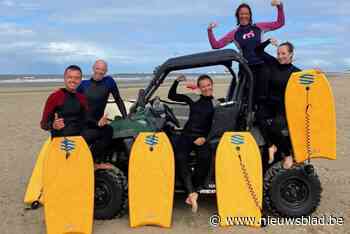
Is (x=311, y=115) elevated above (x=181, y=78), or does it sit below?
below

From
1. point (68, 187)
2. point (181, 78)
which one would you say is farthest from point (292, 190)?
point (68, 187)

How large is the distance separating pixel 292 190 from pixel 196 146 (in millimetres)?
1227

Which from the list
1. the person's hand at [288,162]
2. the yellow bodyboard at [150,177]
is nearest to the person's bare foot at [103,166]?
the yellow bodyboard at [150,177]

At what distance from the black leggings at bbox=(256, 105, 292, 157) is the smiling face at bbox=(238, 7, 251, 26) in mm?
1338

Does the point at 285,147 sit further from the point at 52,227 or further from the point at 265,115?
the point at 52,227

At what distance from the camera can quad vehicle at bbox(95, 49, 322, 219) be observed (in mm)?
5789

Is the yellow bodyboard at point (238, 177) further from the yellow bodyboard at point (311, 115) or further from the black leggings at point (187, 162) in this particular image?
the yellow bodyboard at point (311, 115)

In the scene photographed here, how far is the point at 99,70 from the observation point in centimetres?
635

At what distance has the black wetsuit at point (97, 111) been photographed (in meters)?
5.86

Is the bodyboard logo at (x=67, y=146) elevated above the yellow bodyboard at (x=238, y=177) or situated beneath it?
elevated above

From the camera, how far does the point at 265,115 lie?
5.96 meters

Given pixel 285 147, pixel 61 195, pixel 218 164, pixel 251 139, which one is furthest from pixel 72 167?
pixel 285 147

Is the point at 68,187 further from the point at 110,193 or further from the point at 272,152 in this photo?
the point at 272,152

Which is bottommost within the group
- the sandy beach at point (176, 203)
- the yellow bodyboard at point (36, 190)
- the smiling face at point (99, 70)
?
the sandy beach at point (176, 203)
